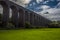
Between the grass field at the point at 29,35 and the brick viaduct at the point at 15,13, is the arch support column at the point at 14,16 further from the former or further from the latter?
the grass field at the point at 29,35

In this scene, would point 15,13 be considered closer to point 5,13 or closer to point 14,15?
point 14,15

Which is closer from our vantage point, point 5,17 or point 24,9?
point 5,17

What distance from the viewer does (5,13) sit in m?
38.0

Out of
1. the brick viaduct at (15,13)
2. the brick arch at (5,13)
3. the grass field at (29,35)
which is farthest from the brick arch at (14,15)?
the grass field at (29,35)

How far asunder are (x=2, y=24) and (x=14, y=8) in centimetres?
998

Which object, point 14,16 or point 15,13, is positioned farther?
point 15,13

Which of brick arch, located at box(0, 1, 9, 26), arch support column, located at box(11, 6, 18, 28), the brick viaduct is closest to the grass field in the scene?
brick arch, located at box(0, 1, 9, 26)

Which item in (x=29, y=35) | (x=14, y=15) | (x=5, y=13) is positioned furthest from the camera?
(x=14, y=15)

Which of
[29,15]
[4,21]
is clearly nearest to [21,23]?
[29,15]

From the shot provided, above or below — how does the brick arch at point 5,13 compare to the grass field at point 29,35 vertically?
above

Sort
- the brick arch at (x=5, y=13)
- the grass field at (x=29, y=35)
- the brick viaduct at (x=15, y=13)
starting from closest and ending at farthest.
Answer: the grass field at (x=29, y=35)
the brick arch at (x=5, y=13)
the brick viaduct at (x=15, y=13)

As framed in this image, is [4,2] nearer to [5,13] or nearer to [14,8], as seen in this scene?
[5,13]

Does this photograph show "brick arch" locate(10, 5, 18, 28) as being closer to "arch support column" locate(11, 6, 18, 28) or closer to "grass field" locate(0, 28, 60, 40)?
"arch support column" locate(11, 6, 18, 28)

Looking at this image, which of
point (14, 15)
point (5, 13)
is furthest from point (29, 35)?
point (14, 15)
